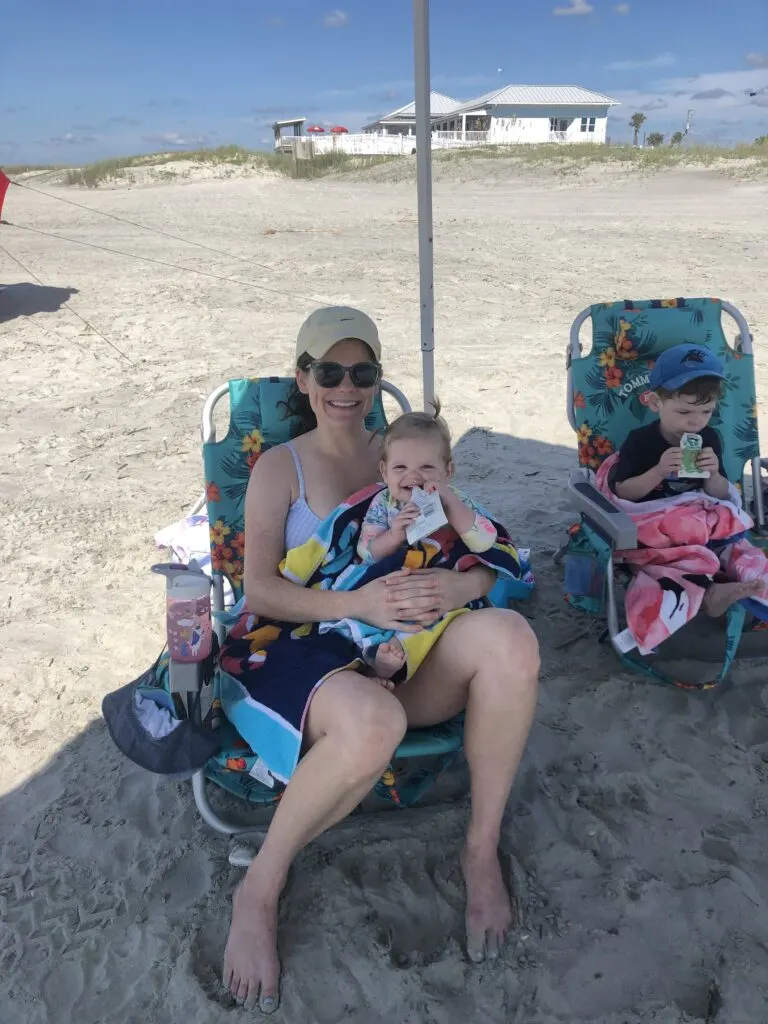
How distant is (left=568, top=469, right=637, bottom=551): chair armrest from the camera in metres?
2.63

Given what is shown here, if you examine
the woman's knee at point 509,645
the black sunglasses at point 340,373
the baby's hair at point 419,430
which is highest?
the black sunglasses at point 340,373

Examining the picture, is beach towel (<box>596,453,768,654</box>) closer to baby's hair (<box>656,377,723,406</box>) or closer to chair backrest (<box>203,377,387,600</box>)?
baby's hair (<box>656,377,723,406</box>)

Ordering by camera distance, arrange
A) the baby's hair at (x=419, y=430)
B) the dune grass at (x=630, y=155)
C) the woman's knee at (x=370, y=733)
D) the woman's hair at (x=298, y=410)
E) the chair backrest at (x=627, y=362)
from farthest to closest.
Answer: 1. the dune grass at (x=630, y=155)
2. the chair backrest at (x=627, y=362)
3. the woman's hair at (x=298, y=410)
4. the baby's hair at (x=419, y=430)
5. the woman's knee at (x=370, y=733)

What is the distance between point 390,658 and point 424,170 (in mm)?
1951

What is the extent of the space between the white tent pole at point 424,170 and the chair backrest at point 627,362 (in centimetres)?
66

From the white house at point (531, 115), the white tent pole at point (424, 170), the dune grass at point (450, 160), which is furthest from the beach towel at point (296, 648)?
the white house at point (531, 115)

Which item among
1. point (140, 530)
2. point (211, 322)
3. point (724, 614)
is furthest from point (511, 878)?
point (211, 322)

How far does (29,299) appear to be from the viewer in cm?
899

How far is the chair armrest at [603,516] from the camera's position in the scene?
263cm

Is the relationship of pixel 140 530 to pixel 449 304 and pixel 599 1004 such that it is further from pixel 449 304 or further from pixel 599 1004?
pixel 449 304

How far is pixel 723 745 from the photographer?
262cm

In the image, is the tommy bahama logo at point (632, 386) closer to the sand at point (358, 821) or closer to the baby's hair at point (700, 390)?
the baby's hair at point (700, 390)

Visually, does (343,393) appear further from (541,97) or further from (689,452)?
(541,97)

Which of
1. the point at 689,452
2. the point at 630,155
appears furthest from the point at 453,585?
the point at 630,155
